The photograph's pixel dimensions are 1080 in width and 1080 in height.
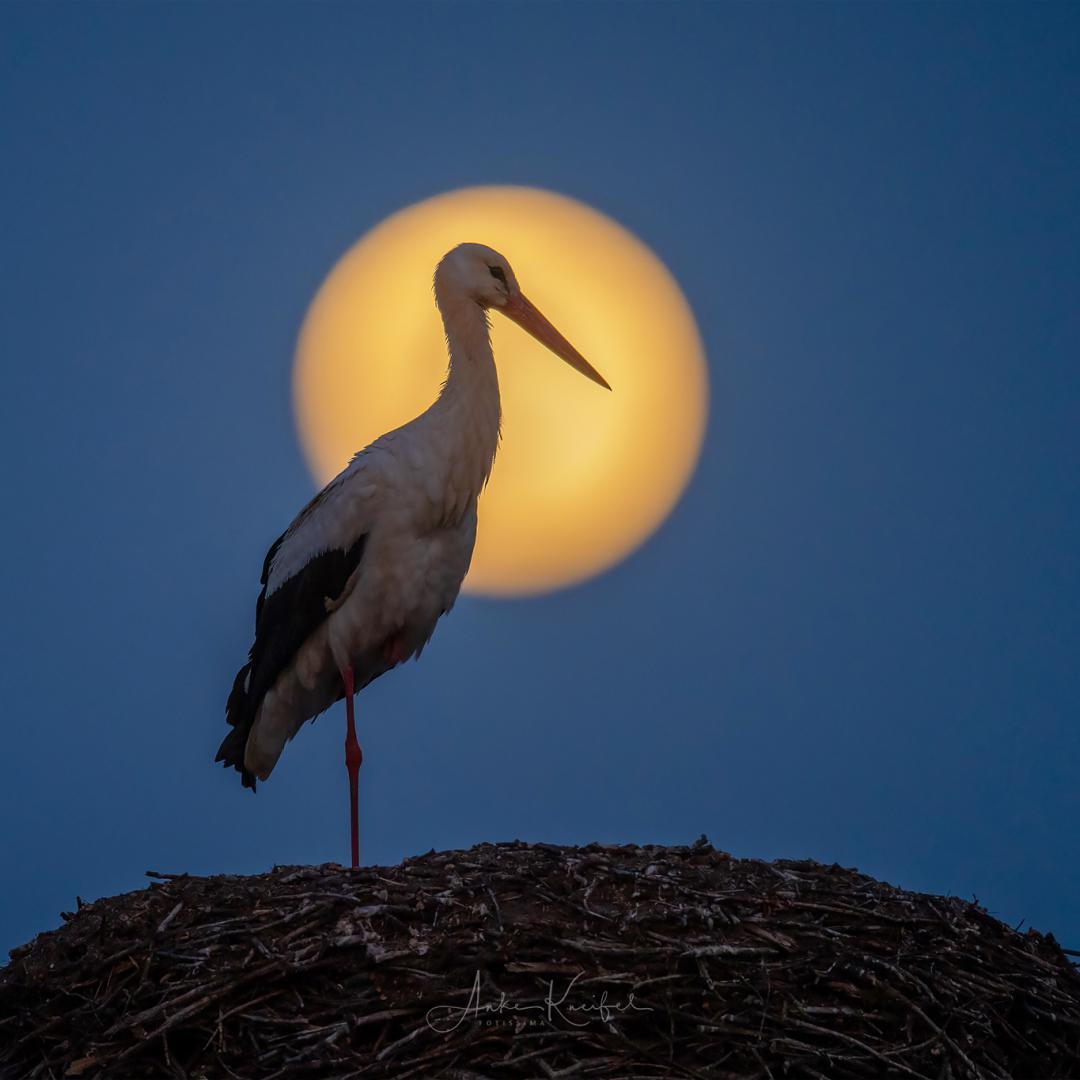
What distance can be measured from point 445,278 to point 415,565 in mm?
1408

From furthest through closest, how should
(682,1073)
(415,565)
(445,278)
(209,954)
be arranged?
(445,278), (415,565), (209,954), (682,1073)

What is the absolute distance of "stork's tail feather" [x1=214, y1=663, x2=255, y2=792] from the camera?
6.80 metres

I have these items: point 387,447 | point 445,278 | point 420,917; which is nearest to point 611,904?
point 420,917

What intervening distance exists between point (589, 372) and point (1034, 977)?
370 cm

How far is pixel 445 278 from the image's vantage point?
22.6ft

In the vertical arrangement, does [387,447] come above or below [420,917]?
above

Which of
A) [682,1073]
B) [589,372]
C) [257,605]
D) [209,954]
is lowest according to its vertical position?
[682,1073]

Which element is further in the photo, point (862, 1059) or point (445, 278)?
point (445, 278)

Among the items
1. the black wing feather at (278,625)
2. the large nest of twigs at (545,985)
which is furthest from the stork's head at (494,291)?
the large nest of twigs at (545,985)

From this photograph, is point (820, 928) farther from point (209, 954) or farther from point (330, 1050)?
point (209, 954)

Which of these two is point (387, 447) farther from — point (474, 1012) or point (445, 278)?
point (474, 1012)

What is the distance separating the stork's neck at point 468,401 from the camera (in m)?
6.48

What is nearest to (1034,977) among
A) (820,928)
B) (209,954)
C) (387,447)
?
(820,928)

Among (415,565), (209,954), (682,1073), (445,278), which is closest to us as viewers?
(682,1073)
